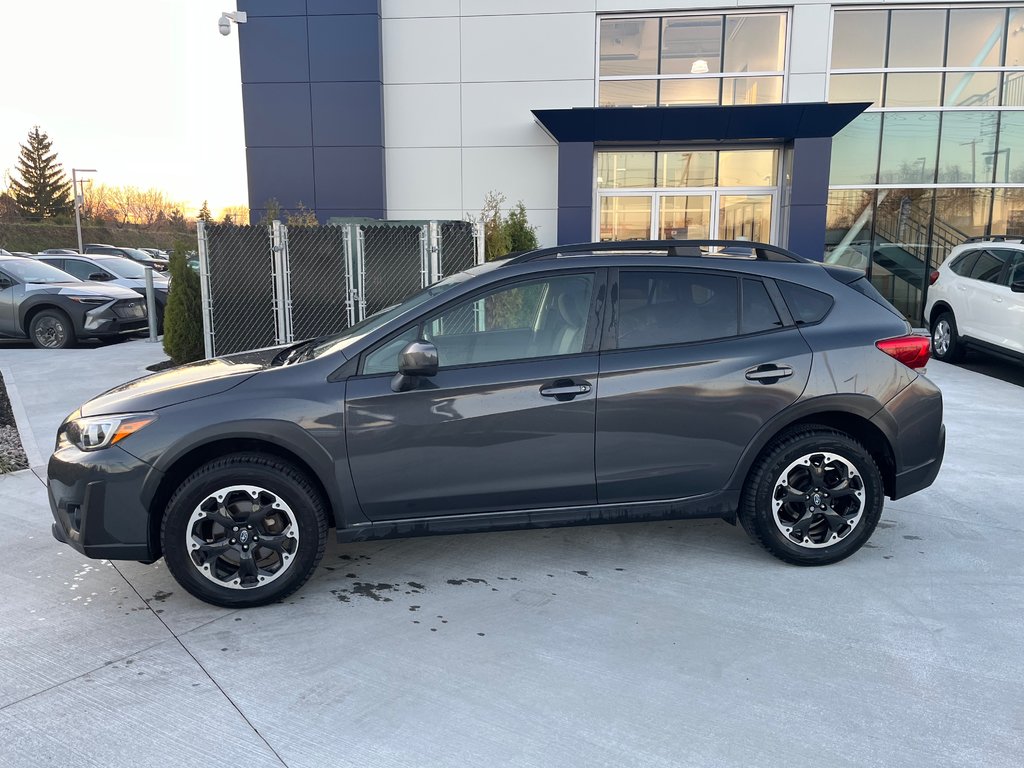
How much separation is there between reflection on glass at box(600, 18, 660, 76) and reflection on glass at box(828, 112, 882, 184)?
3799mm

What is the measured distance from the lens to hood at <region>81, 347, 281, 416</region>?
3535mm

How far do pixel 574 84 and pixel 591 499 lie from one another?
12.4 meters

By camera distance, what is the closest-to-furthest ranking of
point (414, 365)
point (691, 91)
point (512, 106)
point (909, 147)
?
point (414, 365) < point (909, 147) < point (691, 91) < point (512, 106)

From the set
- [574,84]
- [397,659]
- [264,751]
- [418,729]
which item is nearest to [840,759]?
[418,729]

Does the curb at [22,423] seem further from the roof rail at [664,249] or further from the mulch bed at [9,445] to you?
the roof rail at [664,249]

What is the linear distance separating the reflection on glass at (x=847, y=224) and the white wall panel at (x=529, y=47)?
17.5 ft

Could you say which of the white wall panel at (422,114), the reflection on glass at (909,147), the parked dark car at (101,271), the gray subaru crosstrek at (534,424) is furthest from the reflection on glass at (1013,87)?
the parked dark car at (101,271)

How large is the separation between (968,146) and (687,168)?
5.21 meters

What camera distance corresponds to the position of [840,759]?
8.25ft

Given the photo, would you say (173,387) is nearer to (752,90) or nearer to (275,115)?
(275,115)

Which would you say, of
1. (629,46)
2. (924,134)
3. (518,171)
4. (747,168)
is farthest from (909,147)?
(518,171)

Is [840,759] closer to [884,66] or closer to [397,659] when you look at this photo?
[397,659]

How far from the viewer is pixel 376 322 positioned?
3.95 meters

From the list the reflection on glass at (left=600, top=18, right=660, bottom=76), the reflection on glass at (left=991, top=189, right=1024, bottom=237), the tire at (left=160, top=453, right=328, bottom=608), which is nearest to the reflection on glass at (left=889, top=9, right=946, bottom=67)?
the reflection on glass at (left=991, top=189, right=1024, bottom=237)
